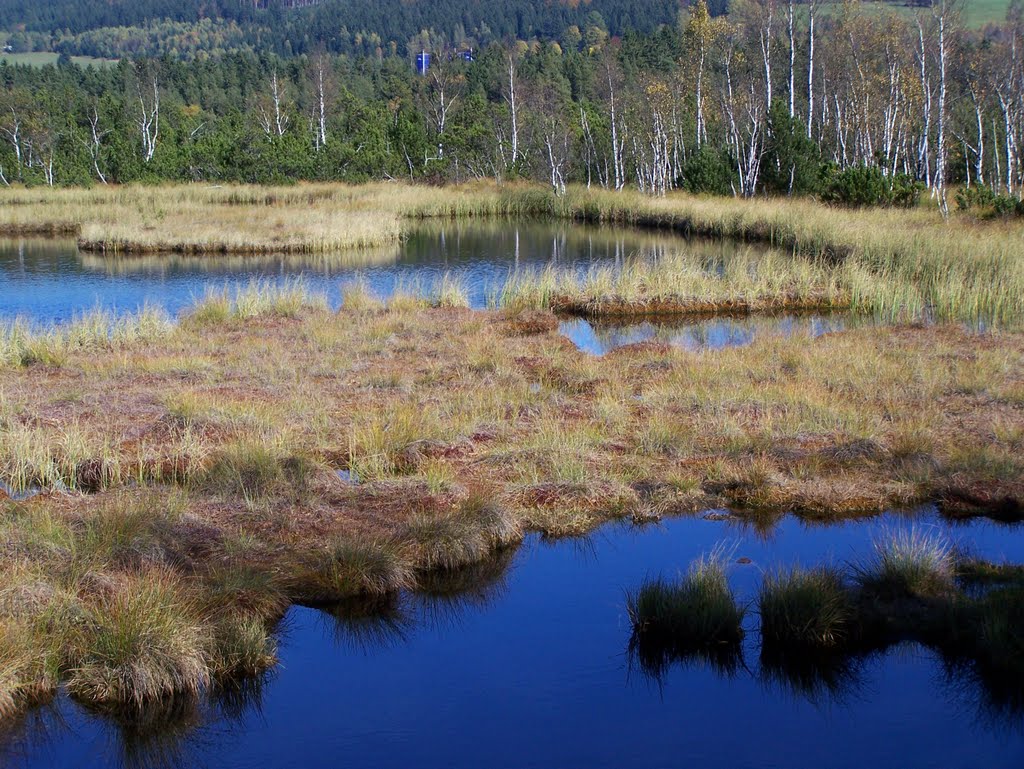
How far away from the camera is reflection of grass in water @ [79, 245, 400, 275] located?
95.1 feet

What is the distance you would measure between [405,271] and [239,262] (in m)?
5.74

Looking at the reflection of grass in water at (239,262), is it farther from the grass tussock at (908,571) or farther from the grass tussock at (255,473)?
the grass tussock at (908,571)

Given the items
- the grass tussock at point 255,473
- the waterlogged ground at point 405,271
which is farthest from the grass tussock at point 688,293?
the grass tussock at point 255,473

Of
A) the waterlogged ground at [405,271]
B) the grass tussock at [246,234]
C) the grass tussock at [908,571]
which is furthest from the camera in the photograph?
the grass tussock at [246,234]

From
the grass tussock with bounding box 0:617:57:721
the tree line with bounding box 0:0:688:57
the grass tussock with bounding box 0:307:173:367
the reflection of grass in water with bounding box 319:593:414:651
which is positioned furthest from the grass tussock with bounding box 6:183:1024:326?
the tree line with bounding box 0:0:688:57

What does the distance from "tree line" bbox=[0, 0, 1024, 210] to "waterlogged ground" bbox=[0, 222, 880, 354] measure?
623 centimetres

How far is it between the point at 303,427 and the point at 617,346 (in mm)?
6956

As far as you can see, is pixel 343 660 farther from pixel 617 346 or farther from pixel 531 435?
pixel 617 346

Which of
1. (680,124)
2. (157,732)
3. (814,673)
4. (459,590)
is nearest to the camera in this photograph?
(157,732)

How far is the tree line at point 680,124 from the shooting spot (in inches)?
1367

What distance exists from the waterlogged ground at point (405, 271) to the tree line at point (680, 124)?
20.5 feet

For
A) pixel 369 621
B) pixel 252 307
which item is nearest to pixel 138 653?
pixel 369 621

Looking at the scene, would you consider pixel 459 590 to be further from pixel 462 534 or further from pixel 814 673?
pixel 814 673

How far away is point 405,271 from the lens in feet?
91.2
